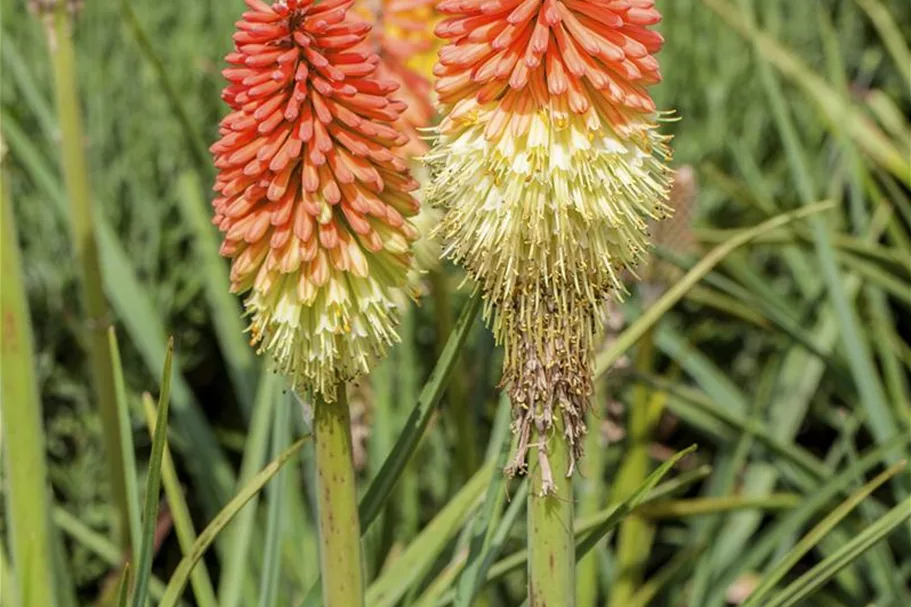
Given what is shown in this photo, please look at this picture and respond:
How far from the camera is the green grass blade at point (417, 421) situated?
5.03ft

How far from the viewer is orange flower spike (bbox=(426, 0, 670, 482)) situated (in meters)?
1.33

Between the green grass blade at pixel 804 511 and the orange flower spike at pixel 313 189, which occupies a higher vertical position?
the orange flower spike at pixel 313 189

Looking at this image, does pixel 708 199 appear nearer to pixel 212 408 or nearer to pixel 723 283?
pixel 723 283

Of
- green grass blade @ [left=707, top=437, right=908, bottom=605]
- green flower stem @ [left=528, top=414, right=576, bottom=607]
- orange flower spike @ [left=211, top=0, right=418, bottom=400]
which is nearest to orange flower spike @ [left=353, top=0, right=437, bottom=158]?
→ green grass blade @ [left=707, top=437, right=908, bottom=605]

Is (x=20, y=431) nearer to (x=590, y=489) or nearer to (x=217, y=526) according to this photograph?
(x=217, y=526)

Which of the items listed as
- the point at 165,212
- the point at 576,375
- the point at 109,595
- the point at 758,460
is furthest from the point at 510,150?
the point at 165,212

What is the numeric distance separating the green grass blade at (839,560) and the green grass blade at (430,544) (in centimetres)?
42

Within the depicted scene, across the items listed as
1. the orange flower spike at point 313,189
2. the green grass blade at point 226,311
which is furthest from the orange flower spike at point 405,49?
the orange flower spike at point 313,189

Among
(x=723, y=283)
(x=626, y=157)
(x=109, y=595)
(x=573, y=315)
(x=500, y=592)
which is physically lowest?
(x=500, y=592)

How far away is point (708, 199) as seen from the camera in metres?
4.01

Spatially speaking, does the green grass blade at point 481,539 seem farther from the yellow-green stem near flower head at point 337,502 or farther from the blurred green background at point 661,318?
the blurred green background at point 661,318

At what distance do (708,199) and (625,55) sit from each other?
2732 mm

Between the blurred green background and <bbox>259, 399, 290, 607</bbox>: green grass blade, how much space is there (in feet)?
0.13

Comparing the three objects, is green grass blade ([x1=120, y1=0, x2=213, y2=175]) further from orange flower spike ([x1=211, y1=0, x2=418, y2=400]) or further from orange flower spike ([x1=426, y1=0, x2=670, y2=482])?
orange flower spike ([x1=426, y1=0, x2=670, y2=482])
